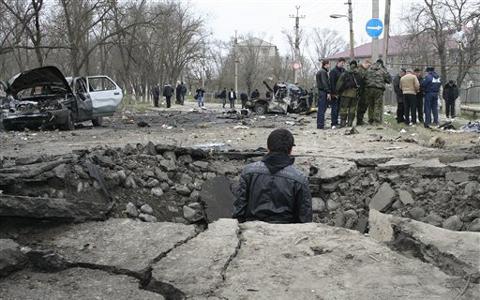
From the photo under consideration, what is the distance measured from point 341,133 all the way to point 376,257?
9428mm

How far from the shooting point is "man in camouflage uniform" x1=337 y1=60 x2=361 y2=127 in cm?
1370

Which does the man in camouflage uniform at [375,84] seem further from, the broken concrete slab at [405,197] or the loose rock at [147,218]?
the loose rock at [147,218]

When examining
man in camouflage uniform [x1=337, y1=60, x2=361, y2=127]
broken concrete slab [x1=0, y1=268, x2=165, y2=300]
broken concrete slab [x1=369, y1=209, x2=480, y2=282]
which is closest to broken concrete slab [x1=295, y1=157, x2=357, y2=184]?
broken concrete slab [x1=369, y1=209, x2=480, y2=282]

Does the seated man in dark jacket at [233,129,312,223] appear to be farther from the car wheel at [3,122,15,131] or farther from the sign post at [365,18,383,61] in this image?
the car wheel at [3,122,15,131]

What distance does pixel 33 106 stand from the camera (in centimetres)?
1542

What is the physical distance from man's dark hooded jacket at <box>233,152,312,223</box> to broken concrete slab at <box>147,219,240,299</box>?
1.04ft

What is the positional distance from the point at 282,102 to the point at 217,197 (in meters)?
18.9

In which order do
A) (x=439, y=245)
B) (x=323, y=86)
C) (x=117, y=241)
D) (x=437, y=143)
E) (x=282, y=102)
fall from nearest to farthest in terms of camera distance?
(x=439, y=245) < (x=117, y=241) < (x=437, y=143) < (x=323, y=86) < (x=282, y=102)

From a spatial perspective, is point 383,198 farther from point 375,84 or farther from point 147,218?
point 375,84

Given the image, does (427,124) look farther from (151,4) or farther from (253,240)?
(151,4)

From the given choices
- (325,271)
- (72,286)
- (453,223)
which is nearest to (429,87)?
(453,223)

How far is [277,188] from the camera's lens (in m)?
4.43

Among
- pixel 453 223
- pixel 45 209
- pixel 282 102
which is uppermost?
pixel 282 102

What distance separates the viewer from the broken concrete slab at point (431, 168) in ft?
25.4
